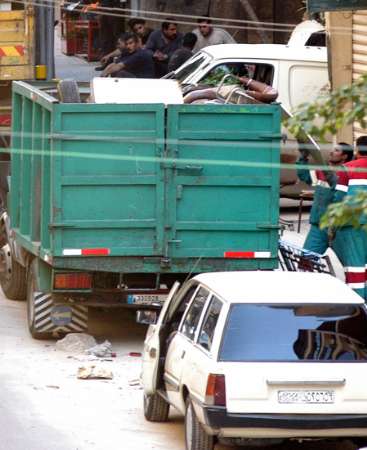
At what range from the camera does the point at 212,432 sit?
31.9 feet

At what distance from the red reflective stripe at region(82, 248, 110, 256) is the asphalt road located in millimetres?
1063

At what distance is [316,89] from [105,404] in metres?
9.40

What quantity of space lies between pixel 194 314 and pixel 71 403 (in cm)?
198

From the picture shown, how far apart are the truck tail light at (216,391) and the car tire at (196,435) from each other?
1.60 feet

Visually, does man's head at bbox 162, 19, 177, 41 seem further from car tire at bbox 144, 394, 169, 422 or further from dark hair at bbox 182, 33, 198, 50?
car tire at bbox 144, 394, 169, 422

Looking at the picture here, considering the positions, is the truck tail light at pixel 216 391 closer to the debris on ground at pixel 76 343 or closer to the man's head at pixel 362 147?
the debris on ground at pixel 76 343

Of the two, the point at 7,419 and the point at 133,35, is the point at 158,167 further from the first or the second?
the point at 133,35

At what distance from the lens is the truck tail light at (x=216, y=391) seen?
31.4 ft

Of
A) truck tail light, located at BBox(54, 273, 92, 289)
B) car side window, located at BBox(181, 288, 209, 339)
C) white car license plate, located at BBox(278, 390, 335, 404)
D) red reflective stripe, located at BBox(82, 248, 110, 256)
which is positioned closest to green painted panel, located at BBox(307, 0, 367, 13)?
red reflective stripe, located at BBox(82, 248, 110, 256)

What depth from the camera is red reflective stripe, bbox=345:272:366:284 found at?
48.5 feet

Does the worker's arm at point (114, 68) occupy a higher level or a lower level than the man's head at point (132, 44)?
lower

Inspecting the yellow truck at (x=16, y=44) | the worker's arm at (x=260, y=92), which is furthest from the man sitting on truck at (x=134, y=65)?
the worker's arm at (x=260, y=92)

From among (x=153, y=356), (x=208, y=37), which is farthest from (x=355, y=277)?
(x=208, y=37)

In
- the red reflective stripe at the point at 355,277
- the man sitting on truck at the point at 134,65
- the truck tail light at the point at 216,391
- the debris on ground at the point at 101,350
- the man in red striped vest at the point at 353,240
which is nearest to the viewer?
the truck tail light at the point at 216,391
